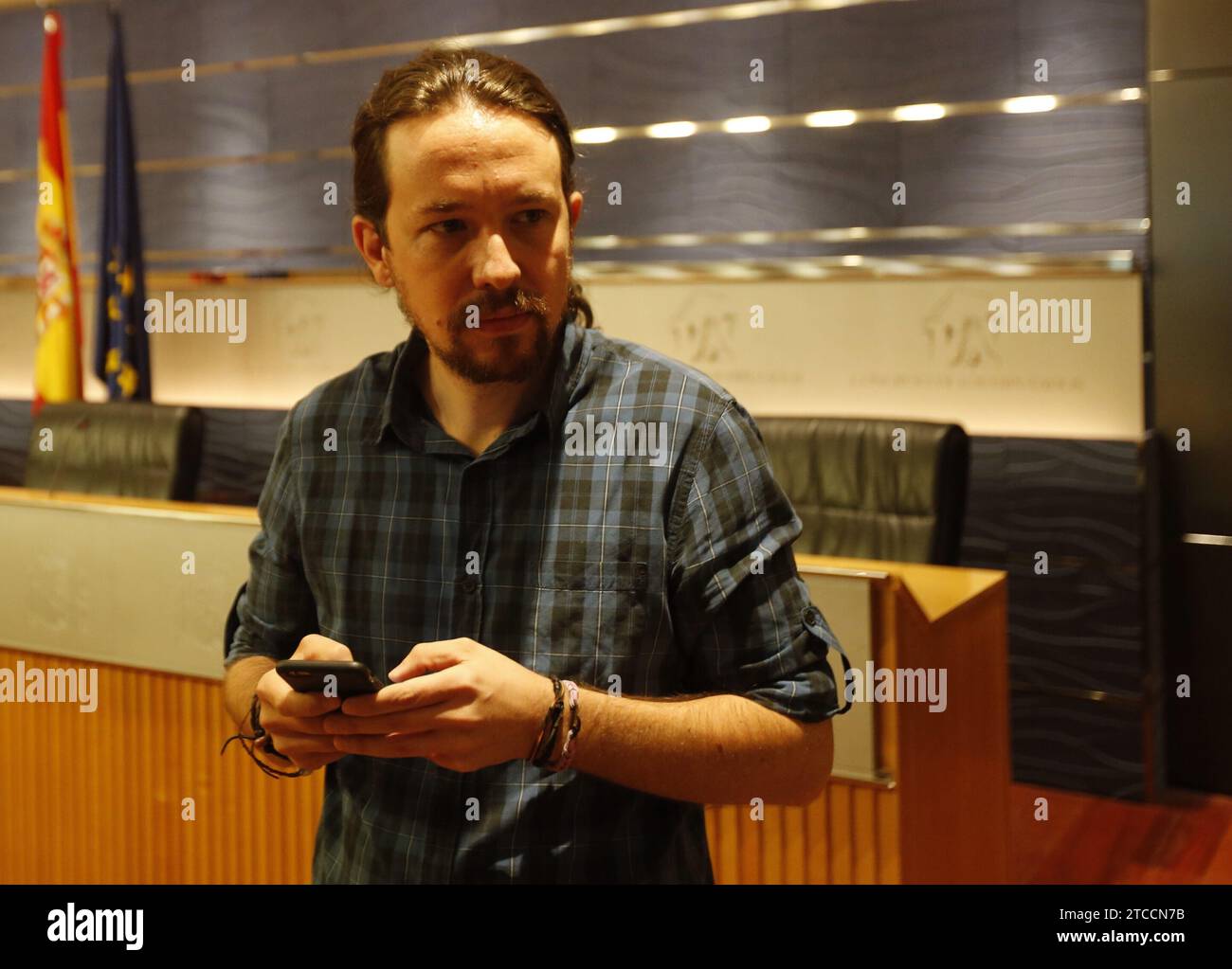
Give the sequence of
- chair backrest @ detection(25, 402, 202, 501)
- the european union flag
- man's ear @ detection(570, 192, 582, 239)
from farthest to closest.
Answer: the european union flag
chair backrest @ detection(25, 402, 202, 501)
man's ear @ detection(570, 192, 582, 239)

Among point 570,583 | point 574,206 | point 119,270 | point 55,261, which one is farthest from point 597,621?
point 55,261

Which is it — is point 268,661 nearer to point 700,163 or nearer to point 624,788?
point 624,788

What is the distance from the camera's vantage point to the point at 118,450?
330cm

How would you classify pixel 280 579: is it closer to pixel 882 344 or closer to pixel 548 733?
pixel 548 733

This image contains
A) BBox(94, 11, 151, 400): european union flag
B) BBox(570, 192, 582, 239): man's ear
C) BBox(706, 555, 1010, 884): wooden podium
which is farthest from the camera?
BBox(94, 11, 151, 400): european union flag

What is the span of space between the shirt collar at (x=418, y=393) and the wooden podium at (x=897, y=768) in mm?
699

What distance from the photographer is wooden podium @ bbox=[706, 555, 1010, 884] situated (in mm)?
1755

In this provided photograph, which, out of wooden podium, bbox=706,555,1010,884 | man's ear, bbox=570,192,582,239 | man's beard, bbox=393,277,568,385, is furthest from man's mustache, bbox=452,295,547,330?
wooden podium, bbox=706,555,1010,884

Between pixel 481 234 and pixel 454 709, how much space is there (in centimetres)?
46

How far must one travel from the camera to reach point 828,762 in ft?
3.76

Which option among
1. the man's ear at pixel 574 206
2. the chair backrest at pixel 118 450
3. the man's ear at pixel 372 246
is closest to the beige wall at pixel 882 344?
the chair backrest at pixel 118 450

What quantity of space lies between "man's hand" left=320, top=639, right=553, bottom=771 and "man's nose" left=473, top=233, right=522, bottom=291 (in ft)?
1.13

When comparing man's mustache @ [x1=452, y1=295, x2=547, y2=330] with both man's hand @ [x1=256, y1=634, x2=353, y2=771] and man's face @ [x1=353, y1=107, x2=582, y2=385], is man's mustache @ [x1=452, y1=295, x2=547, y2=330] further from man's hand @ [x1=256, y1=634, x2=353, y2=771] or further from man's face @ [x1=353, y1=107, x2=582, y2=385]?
man's hand @ [x1=256, y1=634, x2=353, y2=771]

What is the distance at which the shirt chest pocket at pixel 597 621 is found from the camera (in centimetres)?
112
